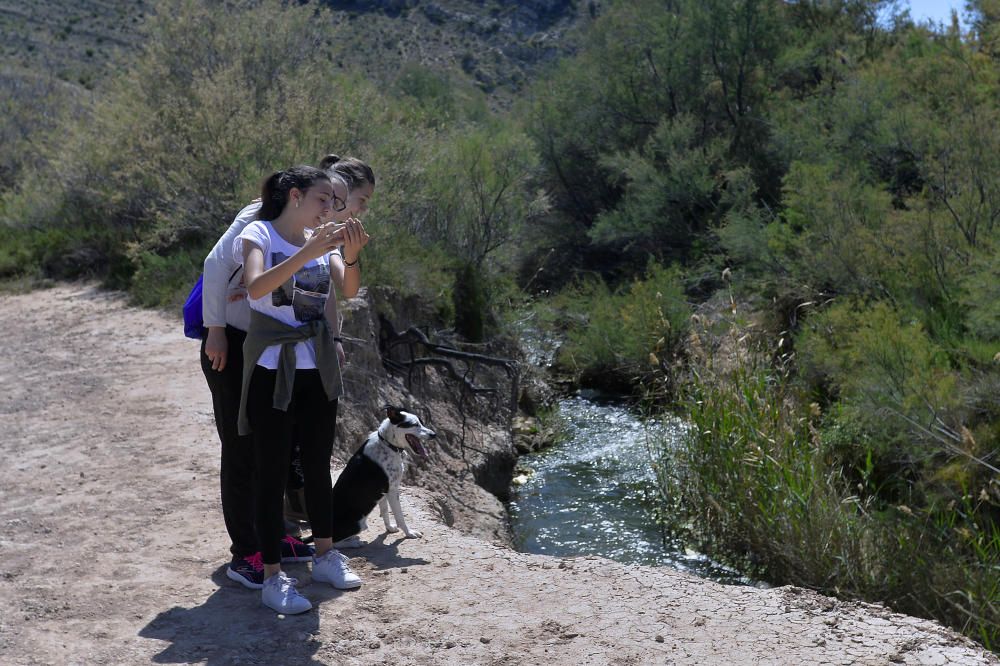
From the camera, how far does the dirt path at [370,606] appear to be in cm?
420

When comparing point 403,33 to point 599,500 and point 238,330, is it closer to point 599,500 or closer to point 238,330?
point 599,500

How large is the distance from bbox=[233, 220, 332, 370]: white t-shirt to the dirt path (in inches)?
44.5

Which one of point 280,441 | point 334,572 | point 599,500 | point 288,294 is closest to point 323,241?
point 288,294

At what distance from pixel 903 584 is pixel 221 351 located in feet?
15.5

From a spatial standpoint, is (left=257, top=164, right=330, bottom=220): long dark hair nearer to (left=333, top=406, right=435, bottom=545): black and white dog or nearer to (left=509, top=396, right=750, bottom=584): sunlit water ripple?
(left=333, top=406, right=435, bottom=545): black and white dog

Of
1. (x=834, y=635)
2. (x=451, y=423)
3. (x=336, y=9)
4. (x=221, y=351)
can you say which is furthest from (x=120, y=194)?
(x=336, y=9)

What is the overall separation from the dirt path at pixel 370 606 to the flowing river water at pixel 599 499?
3.23 meters

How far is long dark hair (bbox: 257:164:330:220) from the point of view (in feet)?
13.8

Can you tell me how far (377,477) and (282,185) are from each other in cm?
174

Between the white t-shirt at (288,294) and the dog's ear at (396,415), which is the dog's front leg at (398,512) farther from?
the white t-shirt at (288,294)

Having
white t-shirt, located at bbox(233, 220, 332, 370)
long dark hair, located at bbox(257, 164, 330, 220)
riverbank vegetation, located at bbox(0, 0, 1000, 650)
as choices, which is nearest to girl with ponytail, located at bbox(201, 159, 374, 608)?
long dark hair, located at bbox(257, 164, 330, 220)

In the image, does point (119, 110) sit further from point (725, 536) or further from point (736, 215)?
point (725, 536)

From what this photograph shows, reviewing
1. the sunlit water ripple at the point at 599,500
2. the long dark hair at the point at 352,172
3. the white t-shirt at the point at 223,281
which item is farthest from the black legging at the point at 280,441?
the sunlit water ripple at the point at 599,500

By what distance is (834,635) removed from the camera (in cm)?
443
